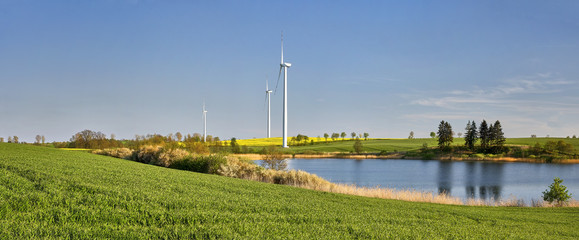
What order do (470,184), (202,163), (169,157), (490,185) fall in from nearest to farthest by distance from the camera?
(202,163) < (169,157) < (490,185) < (470,184)

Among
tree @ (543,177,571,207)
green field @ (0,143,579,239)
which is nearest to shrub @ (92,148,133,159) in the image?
green field @ (0,143,579,239)

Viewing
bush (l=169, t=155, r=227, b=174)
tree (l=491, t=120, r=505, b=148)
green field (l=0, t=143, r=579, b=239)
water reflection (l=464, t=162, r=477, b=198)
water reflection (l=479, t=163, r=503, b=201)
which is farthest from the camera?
tree (l=491, t=120, r=505, b=148)

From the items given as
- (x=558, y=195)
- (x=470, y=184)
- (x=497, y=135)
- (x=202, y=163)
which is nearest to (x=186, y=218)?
(x=202, y=163)

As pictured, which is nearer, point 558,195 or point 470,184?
point 558,195

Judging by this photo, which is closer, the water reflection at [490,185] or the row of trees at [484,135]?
the water reflection at [490,185]

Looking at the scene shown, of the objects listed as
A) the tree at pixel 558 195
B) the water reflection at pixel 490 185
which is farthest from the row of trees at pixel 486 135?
the tree at pixel 558 195

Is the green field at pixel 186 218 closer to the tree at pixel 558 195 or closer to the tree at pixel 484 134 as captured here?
the tree at pixel 558 195

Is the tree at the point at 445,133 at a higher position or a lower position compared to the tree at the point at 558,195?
higher

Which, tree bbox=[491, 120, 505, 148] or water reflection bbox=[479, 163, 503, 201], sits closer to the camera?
water reflection bbox=[479, 163, 503, 201]

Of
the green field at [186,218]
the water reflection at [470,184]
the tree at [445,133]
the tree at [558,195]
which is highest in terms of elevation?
the tree at [445,133]

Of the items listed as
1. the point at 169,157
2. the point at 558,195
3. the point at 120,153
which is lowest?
the point at 558,195

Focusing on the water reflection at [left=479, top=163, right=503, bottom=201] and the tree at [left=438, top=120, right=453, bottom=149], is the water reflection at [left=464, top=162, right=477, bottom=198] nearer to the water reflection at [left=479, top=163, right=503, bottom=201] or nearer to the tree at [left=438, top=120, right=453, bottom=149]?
the water reflection at [left=479, top=163, right=503, bottom=201]

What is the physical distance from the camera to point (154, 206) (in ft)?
28.2

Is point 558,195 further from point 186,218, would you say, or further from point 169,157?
point 169,157
